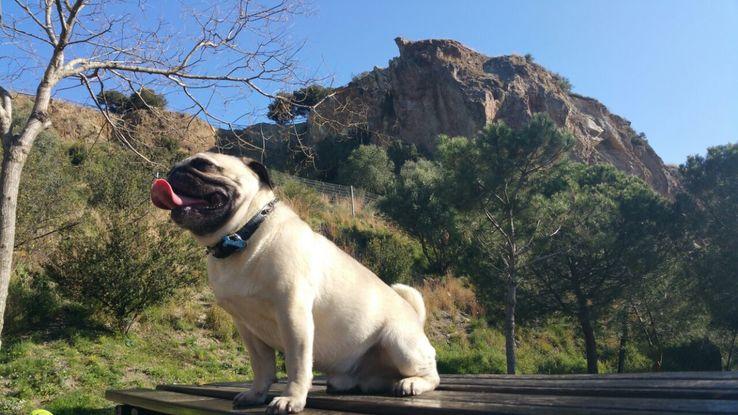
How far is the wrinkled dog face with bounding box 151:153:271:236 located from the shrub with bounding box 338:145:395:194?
4088cm

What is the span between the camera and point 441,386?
3.83 meters

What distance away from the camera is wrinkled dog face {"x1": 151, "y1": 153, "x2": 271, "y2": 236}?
9.12 feet

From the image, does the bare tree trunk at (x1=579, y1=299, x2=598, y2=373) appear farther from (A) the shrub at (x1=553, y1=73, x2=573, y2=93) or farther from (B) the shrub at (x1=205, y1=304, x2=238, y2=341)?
(A) the shrub at (x1=553, y1=73, x2=573, y2=93)

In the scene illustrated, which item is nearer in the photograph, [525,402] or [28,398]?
[525,402]

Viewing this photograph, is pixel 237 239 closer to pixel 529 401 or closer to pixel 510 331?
pixel 529 401

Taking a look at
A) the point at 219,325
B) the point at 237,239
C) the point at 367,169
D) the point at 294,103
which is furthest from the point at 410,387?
the point at 367,169

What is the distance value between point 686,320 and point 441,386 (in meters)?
18.7

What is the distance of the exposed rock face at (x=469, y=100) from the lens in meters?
59.5

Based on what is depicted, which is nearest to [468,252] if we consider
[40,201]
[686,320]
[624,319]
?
[624,319]

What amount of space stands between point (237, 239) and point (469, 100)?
58.0 meters

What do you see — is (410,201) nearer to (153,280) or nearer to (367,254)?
(367,254)

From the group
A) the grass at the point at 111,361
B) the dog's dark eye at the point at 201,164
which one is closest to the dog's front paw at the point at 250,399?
the dog's dark eye at the point at 201,164

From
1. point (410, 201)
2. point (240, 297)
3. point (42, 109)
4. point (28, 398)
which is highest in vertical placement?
point (410, 201)

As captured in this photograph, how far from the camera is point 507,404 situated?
105 inches
